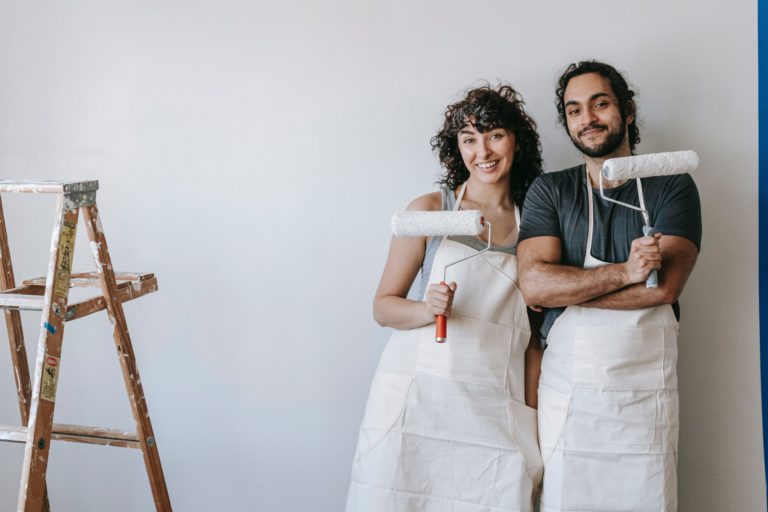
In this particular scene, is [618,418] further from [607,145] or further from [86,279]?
[86,279]

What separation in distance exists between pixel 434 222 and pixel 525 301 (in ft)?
0.95

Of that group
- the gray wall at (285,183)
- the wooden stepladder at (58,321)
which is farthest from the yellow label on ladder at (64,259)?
the gray wall at (285,183)

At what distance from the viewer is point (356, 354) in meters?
2.03

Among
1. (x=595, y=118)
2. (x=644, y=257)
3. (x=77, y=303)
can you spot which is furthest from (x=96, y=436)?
(x=595, y=118)

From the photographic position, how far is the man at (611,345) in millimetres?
1477

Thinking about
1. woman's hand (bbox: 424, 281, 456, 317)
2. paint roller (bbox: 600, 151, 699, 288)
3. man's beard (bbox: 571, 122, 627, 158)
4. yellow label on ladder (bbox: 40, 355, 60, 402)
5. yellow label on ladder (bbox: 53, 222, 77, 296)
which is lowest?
yellow label on ladder (bbox: 40, 355, 60, 402)

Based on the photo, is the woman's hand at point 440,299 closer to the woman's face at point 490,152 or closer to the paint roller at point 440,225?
the paint roller at point 440,225

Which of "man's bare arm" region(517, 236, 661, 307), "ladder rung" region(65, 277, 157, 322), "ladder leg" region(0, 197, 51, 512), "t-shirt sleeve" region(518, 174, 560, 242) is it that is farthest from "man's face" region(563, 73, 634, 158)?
"ladder leg" region(0, 197, 51, 512)

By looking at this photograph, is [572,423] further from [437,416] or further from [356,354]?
[356,354]

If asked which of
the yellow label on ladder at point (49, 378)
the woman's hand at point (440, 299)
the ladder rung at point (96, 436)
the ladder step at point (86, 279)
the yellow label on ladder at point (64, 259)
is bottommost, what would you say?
the ladder rung at point (96, 436)

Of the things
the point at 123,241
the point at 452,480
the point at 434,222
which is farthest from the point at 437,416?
the point at 123,241

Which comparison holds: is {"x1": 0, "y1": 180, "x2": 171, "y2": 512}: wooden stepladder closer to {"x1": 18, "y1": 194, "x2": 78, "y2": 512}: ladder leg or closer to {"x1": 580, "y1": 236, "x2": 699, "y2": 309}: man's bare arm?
{"x1": 18, "y1": 194, "x2": 78, "y2": 512}: ladder leg

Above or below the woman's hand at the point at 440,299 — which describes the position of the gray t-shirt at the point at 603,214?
above

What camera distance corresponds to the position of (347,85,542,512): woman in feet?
5.08
